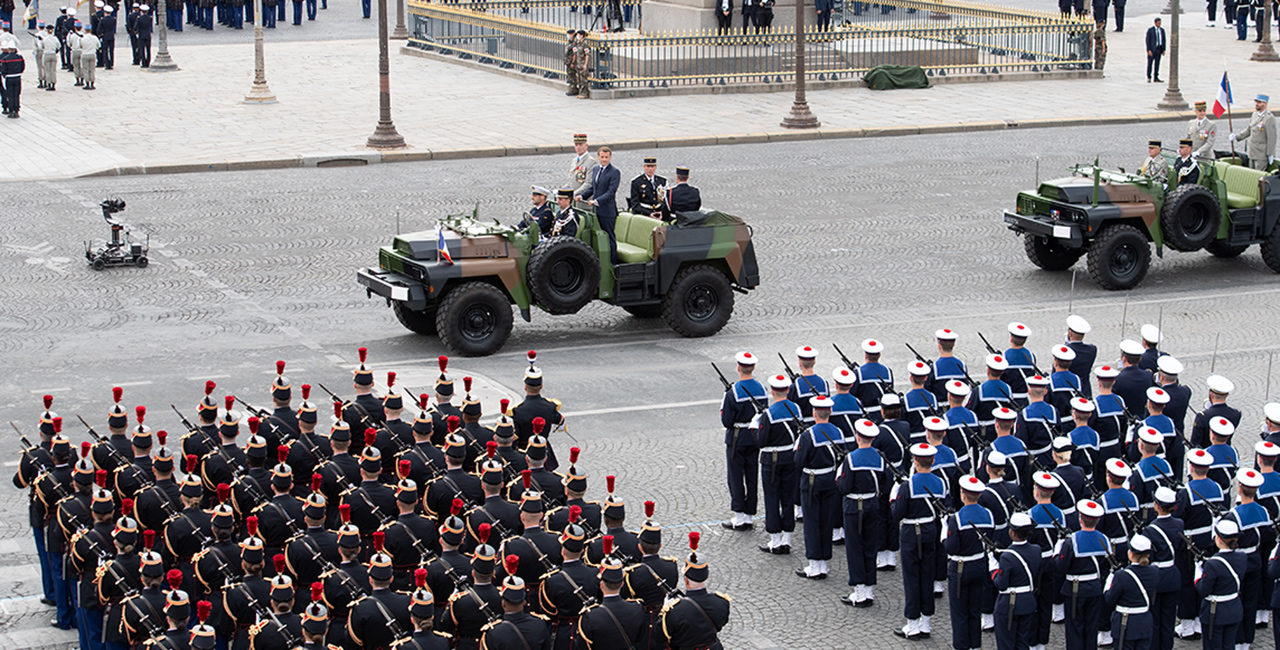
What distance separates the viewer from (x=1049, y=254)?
21.8 m

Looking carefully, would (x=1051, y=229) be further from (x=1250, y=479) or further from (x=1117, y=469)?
(x=1250, y=479)

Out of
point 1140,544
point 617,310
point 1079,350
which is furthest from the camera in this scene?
point 617,310

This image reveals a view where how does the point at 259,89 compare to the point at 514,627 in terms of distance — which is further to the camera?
the point at 259,89

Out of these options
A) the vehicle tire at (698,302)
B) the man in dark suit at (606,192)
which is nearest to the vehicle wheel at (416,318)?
the man in dark suit at (606,192)

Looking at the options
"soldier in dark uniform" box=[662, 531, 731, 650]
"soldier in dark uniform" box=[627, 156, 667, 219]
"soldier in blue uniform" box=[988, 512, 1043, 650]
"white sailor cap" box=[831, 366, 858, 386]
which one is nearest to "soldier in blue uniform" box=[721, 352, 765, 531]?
"white sailor cap" box=[831, 366, 858, 386]

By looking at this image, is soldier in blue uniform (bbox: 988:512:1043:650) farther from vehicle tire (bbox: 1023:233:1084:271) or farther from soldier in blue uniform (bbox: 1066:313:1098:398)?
vehicle tire (bbox: 1023:233:1084:271)

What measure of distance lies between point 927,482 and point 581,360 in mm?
6866

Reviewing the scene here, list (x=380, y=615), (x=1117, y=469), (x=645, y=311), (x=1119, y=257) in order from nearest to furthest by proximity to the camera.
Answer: (x=380, y=615) < (x=1117, y=469) < (x=645, y=311) < (x=1119, y=257)

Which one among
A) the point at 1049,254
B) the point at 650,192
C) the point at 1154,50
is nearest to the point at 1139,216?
the point at 1049,254

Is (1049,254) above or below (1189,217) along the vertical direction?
below

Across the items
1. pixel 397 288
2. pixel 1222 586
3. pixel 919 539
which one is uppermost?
pixel 397 288

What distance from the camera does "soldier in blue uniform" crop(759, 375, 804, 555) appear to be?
13.0 metres

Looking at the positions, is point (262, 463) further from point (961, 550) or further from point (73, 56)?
point (73, 56)

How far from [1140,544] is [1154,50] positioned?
29.6 metres
